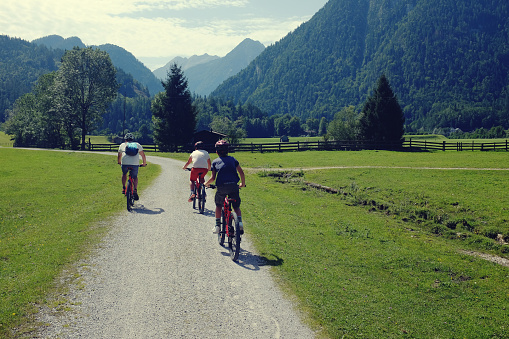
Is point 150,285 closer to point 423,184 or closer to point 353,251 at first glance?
point 353,251

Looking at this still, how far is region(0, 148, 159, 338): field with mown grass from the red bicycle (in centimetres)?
378

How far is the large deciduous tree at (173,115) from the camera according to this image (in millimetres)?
62594

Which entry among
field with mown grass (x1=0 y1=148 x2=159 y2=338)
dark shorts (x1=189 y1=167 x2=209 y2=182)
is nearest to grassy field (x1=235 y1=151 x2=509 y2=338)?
dark shorts (x1=189 y1=167 x2=209 y2=182)

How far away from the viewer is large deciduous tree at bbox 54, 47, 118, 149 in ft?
226

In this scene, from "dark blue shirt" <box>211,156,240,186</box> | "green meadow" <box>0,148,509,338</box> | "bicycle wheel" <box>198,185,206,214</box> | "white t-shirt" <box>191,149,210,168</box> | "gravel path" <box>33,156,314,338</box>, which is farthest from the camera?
"bicycle wheel" <box>198,185,206,214</box>

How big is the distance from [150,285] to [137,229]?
469cm

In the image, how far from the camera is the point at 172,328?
6.19 meters

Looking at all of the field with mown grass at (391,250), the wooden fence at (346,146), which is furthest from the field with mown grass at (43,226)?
the wooden fence at (346,146)

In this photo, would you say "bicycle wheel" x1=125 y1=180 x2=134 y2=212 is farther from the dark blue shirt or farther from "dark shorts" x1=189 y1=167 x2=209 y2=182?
the dark blue shirt

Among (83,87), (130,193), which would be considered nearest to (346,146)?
(130,193)

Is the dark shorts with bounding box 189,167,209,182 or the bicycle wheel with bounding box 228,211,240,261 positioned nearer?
the bicycle wheel with bounding box 228,211,240,261

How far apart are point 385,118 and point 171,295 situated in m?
64.6

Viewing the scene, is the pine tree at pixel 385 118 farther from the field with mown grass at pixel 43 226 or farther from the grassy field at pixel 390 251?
the field with mown grass at pixel 43 226

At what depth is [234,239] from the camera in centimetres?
968
